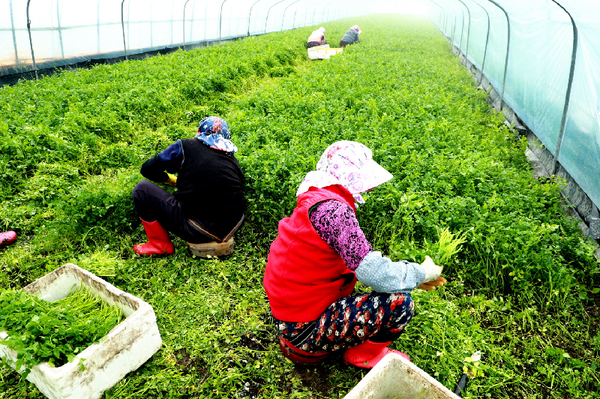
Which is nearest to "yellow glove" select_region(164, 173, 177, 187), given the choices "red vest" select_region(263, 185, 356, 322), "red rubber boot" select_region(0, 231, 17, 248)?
"red rubber boot" select_region(0, 231, 17, 248)

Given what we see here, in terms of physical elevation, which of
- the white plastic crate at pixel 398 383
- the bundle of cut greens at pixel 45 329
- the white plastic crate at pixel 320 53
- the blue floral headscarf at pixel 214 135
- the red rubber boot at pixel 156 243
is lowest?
the white plastic crate at pixel 320 53

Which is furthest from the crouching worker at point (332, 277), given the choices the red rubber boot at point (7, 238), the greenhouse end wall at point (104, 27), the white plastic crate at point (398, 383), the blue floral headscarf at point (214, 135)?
the greenhouse end wall at point (104, 27)

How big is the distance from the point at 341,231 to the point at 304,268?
0.39 metres

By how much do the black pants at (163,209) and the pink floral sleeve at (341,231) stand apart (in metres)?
1.86

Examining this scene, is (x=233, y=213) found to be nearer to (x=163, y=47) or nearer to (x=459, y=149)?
(x=459, y=149)

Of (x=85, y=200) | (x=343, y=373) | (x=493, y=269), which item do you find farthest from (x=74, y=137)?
(x=493, y=269)

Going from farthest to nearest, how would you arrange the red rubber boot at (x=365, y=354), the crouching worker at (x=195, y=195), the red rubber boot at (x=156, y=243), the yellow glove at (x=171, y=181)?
the yellow glove at (x=171, y=181)
the red rubber boot at (x=156, y=243)
the crouching worker at (x=195, y=195)
the red rubber boot at (x=365, y=354)

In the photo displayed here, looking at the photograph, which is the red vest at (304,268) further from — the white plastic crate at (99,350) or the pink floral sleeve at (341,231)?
the white plastic crate at (99,350)

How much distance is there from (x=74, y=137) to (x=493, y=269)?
5.59m

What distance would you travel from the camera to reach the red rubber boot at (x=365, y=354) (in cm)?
267

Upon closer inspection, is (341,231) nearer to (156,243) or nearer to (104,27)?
(156,243)

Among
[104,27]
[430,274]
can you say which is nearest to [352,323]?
[430,274]

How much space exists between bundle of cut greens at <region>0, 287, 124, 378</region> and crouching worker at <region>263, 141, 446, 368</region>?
1143 millimetres

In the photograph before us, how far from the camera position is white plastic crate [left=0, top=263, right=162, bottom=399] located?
224 centimetres
